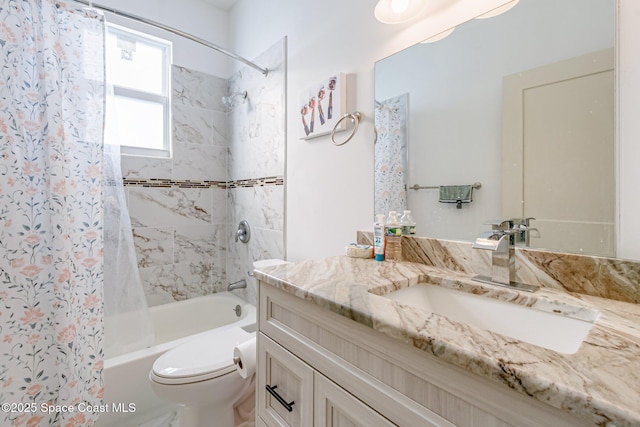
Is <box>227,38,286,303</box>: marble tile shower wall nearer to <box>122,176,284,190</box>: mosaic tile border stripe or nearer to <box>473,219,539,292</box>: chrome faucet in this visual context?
<box>122,176,284,190</box>: mosaic tile border stripe

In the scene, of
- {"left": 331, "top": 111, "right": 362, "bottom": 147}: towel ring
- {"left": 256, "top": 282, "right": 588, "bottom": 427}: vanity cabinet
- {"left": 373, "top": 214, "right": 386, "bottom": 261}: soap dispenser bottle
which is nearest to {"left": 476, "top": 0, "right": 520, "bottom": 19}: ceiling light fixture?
{"left": 331, "top": 111, "right": 362, "bottom": 147}: towel ring

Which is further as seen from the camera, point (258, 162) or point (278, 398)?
point (258, 162)

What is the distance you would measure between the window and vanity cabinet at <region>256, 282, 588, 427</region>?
6.10 feet

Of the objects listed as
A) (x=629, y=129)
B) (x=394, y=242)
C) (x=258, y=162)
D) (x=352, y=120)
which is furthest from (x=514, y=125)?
(x=258, y=162)

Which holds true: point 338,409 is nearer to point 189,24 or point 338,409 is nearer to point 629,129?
point 629,129

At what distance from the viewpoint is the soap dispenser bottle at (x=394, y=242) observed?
3.43 ft

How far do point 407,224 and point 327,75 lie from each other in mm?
854

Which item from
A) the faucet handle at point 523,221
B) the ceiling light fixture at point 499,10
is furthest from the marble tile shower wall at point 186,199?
the faucet handle at point 523,221

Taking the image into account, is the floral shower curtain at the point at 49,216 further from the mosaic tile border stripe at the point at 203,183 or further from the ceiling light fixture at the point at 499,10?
the ceiling light fixture at the point at 499,10

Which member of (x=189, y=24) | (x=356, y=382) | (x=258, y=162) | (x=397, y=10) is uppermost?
(x=189, y=24)

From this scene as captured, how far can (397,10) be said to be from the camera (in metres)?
1.05

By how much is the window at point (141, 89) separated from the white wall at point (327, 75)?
→ 928mm

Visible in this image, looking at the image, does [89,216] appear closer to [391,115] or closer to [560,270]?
[391,115]

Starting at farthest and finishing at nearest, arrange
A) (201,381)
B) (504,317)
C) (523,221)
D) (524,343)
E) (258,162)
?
(258,162), (201,381), (523,221), (504,317), (524,343)
